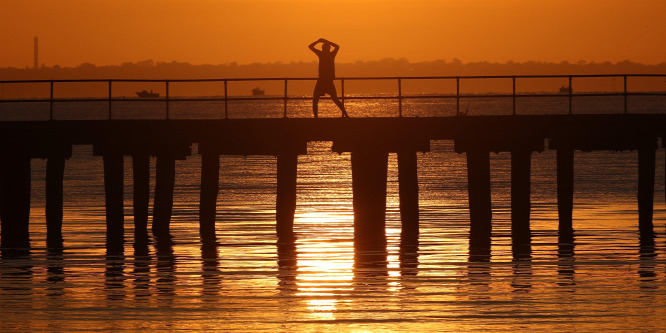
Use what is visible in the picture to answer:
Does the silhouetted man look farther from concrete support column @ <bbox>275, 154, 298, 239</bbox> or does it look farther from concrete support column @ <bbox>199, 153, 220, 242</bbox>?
concrete support column @ <bbox>199, 153, 220, 242</bbox>

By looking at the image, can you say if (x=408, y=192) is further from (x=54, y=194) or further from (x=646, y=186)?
(x=54, y=194)

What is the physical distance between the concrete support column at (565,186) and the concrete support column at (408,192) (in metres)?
3.59

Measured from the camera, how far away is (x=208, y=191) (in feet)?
101

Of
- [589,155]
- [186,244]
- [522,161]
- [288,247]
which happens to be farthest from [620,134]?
[589,155]

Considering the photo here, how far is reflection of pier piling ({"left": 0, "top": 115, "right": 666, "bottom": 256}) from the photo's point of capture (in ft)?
91.3

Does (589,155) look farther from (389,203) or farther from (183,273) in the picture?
(183,273)

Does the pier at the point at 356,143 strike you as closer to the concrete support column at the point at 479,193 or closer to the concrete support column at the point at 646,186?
the concrete support column at the point at 479,193

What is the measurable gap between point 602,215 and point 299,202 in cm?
1177

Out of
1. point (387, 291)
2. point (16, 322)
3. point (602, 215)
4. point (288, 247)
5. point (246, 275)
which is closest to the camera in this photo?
point (16, 322)

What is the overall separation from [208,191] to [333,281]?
10282mm

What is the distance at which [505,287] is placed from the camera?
66.8 ft

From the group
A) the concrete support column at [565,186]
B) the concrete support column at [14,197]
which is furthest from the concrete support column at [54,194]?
the concrete support column at [565,186]

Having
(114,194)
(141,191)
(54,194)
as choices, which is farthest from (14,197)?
(141,191)

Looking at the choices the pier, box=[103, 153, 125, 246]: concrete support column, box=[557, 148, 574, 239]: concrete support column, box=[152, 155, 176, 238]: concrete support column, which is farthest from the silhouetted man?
box=[557, 148, 574, 239]: concrete support column
